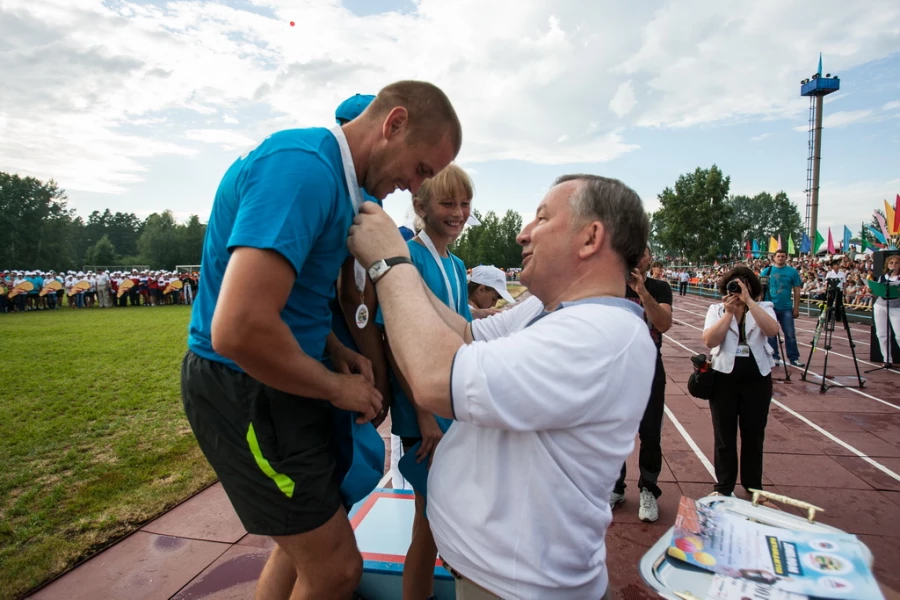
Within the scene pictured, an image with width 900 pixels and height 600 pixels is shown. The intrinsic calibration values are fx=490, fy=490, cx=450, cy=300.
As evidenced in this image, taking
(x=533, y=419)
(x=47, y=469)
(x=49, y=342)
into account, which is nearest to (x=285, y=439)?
(x=533, y=419)

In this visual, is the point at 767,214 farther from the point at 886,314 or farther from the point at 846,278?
the point at 886,314

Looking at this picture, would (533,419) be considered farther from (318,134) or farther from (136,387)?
(136,387)

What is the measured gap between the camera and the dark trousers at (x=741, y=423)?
3.98 metres

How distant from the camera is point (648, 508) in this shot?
3850 millimetres

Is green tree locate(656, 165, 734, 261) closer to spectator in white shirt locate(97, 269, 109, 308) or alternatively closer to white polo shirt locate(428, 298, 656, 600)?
spectator in white shirt locate(97, 269, 109, 308)

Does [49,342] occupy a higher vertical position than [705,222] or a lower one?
lower

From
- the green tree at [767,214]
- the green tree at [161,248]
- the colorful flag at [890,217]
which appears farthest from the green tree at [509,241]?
the green tree at [767,214]

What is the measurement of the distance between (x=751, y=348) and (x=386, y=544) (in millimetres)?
3205

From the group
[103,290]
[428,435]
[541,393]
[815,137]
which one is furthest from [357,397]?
[815,137]

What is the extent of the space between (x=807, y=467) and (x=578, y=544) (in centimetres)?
506

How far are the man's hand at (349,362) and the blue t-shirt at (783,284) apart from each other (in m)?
10.2

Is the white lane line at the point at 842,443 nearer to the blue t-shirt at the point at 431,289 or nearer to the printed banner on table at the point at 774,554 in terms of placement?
the printed banner on table at the point at 774,554

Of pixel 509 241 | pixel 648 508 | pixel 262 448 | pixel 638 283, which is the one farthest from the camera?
pixel 509 241

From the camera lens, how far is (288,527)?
1.50 metres
